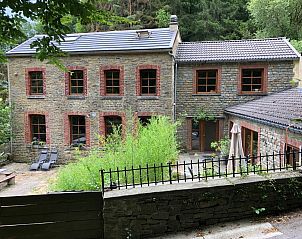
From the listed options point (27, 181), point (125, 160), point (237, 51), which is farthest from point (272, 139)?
point (27, 181)

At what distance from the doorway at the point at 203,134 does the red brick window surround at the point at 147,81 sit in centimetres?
277

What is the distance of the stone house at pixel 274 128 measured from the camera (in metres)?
8.09

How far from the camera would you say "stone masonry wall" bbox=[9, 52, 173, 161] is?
594 inches

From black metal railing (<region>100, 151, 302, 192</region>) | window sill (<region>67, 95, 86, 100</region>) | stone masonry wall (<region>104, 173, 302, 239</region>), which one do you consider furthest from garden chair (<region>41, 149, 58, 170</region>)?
stone masonry wall (<region>104, 173, 302, 239</region>)

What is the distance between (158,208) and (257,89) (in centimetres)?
1247

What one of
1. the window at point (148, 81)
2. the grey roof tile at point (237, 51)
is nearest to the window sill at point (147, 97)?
the window at point (148, 81)

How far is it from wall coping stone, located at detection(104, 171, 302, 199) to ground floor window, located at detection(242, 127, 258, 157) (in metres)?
6.56

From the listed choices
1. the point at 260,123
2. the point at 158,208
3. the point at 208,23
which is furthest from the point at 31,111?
the point at 208,23

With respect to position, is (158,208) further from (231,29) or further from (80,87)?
(231,29)

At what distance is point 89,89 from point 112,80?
1.30 m

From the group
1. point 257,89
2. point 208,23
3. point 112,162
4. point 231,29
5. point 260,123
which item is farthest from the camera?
point 231,29

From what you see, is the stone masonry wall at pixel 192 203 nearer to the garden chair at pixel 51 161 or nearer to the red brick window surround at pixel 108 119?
the red brick window surround at pixel 108 119

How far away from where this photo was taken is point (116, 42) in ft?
52.7

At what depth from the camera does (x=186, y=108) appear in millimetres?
15969
